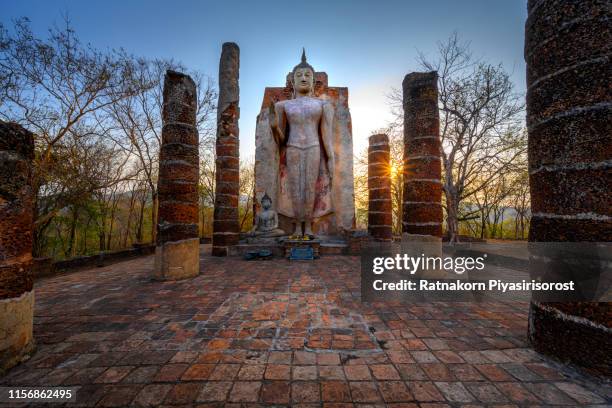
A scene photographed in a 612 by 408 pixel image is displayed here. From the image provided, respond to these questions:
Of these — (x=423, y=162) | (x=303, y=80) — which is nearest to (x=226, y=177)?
(x=303, y=80)

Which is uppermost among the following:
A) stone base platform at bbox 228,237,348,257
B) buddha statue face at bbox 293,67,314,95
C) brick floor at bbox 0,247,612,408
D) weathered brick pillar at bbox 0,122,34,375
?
buddha statue face at bbox 293,67,314,95

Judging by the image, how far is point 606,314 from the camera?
1.80 meters

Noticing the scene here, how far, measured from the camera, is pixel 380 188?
31.0ft

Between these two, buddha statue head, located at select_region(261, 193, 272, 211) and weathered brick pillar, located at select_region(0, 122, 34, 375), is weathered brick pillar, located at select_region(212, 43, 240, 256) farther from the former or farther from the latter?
weathered brick pillar, located at select_region(0, 122, 34, 375)

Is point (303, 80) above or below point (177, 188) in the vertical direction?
above

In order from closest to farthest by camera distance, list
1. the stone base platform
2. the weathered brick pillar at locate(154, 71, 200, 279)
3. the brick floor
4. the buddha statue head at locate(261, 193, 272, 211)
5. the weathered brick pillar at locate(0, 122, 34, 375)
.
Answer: the brick floor, the weathered brick pillar at locate(0, 122, 34, 375), the weathered brick pillar at locate(154, 71, 200, 279), the stone base platform, the buddha statue head at locate(261, 193, 272, 211)

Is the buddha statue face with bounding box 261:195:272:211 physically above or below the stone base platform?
above

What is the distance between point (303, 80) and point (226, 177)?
396cm

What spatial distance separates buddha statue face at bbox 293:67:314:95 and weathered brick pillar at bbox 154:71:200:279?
415 centimetres

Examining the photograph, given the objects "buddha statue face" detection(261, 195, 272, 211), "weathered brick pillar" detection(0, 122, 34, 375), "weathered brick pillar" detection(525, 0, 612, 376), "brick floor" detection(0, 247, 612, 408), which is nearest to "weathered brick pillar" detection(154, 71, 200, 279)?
"brick floor" detection(0, 247, 612, 408)

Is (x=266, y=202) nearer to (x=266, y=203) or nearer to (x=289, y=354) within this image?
(x=266, y=203)

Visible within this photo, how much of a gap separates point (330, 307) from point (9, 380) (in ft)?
8.99

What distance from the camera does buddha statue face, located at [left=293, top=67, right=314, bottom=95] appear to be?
8195 millimetres

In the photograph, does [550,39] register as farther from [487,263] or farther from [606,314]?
[487,263]
